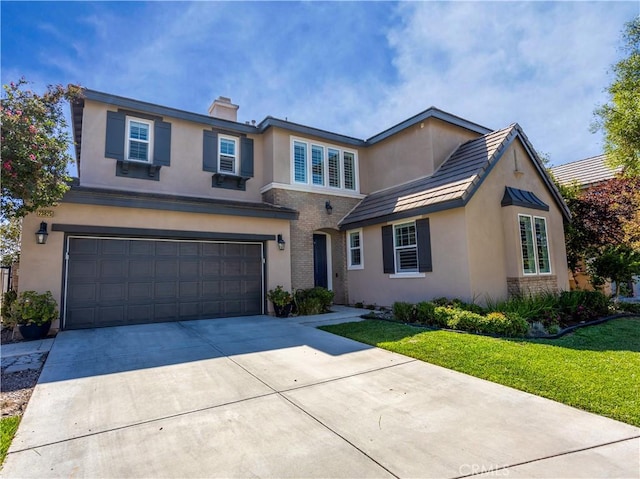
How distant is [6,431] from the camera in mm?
3441

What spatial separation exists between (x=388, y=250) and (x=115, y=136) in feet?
30.6

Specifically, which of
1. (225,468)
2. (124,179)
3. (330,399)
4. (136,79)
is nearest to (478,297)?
(330,399)

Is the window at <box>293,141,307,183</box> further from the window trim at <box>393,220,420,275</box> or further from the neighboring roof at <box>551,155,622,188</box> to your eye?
the neighboring roof at <box>551,155,622,188</box>

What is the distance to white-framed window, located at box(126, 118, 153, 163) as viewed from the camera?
11086 millimetres

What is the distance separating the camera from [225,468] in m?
2.83

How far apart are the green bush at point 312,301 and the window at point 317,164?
4241 mm

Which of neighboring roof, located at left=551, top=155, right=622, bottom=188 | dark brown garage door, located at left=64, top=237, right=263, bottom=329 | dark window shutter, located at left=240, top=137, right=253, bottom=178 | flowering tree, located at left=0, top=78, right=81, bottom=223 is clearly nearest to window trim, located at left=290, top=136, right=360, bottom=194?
dark window shutter, located at left=240, top=137, right=253, bottom=178

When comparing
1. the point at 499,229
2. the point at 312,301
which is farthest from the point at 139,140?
the point at 499,229

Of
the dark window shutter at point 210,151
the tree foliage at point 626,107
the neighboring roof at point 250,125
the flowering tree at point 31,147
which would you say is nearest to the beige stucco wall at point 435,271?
the neighboring roof at point 250,125

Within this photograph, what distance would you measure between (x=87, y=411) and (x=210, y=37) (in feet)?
29.5

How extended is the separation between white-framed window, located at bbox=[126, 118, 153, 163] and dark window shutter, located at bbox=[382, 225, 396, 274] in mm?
8060

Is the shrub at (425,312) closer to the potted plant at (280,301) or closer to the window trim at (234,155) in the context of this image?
the potted plant at (280,301)

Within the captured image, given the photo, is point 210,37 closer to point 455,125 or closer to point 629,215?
point 455,125

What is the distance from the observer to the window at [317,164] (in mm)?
13496
